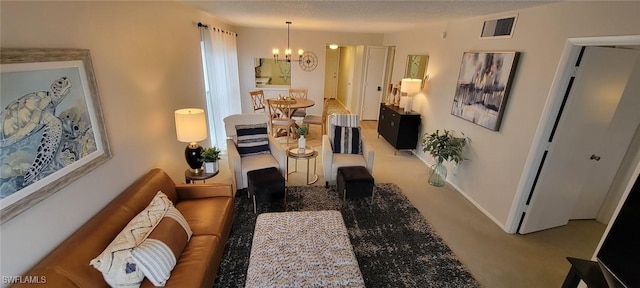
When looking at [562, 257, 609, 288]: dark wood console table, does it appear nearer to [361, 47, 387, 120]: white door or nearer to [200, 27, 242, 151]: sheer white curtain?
[200, 27, 242, 151]: sheer white curtain

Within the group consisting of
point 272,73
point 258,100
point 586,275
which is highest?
point 272,73

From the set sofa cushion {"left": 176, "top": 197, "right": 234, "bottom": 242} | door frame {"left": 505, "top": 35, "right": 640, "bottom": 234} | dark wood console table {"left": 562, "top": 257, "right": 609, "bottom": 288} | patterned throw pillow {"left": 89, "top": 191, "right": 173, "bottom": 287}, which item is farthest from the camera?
sofa cushion {"left": 176, "top": 197, "right": 234, "bottom": 242}

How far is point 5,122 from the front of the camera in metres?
1.23

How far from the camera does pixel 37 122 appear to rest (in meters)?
1.39

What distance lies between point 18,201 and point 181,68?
7.69 feet

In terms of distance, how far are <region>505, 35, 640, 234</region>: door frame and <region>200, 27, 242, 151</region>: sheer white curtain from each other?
4.33 meters

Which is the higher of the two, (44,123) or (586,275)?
(44,123)

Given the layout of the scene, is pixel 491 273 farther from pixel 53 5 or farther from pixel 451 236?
pixel 53 5

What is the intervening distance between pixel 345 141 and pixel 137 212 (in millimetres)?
2668

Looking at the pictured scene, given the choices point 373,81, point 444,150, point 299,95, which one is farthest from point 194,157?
point 373,81

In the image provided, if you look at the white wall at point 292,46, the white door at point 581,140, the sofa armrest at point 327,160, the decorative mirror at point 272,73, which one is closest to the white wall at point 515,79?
the white door at point 581,140

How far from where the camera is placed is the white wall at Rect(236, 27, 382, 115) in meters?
6.55

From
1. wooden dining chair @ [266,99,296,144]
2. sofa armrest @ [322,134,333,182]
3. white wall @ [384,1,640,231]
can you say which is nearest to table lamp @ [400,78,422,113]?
white wall @ [384,1,640,231]

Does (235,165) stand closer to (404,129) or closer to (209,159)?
(209,159)
